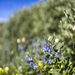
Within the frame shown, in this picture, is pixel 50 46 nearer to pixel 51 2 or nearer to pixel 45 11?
pixel 51 2

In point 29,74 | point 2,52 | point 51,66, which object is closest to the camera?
point 51,66

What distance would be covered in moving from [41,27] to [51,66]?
453cm

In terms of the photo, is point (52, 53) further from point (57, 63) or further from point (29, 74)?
point (29, 74)

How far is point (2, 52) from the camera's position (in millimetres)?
4512

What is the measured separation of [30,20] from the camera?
8602mm

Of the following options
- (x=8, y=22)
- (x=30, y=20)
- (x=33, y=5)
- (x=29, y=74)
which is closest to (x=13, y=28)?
(x=8, y=22)

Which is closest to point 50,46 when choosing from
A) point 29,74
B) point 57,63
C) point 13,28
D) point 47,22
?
point 57,63

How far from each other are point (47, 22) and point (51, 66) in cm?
420

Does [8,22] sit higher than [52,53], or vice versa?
[8,22]

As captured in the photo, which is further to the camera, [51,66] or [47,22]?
[47,22]

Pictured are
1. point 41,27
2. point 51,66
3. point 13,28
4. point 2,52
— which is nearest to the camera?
point 51,66

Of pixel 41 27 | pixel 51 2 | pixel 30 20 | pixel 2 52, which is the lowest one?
pixel 2 52

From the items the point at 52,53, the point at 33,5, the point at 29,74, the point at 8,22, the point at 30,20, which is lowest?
the point at 29,74

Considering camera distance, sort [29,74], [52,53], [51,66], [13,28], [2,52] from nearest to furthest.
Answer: [52,53] → [51,66] → [29,74] → [2,52] → [13,28]
